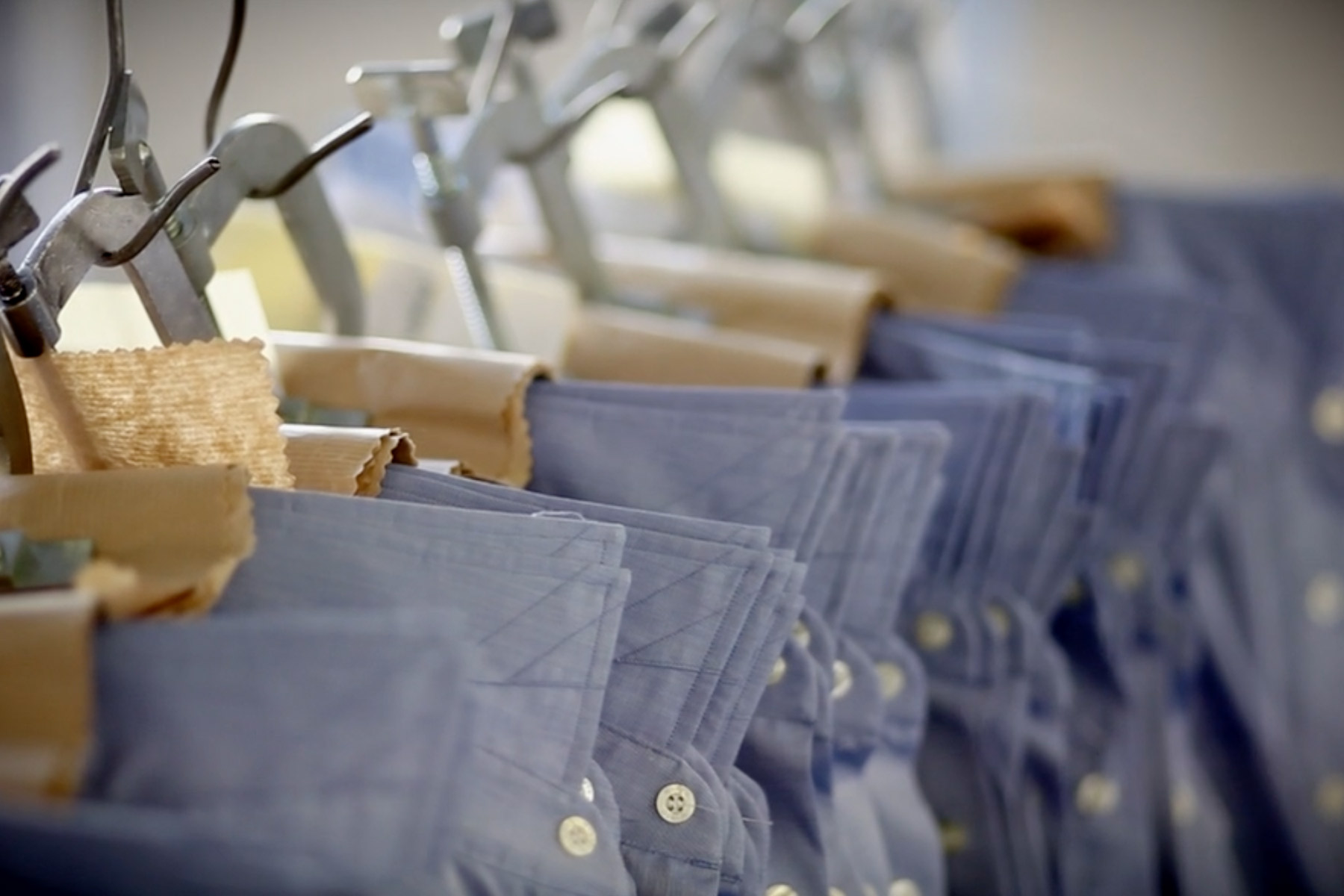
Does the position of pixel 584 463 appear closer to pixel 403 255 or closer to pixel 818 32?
pixel 403 255

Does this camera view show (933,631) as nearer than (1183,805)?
Yes

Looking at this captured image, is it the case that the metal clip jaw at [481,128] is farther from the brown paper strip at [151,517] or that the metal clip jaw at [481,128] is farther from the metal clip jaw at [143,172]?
the brown paper strip at [151,517]

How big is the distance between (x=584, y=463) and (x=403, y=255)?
190mm

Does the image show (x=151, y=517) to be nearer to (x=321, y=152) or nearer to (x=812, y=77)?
(x=321, y=152)

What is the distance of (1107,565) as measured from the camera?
82cm

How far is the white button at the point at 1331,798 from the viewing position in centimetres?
96

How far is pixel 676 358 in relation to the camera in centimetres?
65

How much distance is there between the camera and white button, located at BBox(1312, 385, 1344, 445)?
1034mm

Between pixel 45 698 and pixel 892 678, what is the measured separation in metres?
0.36

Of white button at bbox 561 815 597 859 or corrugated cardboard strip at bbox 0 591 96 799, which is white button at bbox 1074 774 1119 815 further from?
corrugated cardboard strip at bbox 0 591 96 799

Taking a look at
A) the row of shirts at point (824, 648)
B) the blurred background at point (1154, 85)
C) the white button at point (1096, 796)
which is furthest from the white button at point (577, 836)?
the blurred background at point (1154, 85)

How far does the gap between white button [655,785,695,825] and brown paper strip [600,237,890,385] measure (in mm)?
348

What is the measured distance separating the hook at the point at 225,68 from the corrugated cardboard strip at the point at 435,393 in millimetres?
82

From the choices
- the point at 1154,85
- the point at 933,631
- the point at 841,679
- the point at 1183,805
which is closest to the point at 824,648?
the point at 841,679
